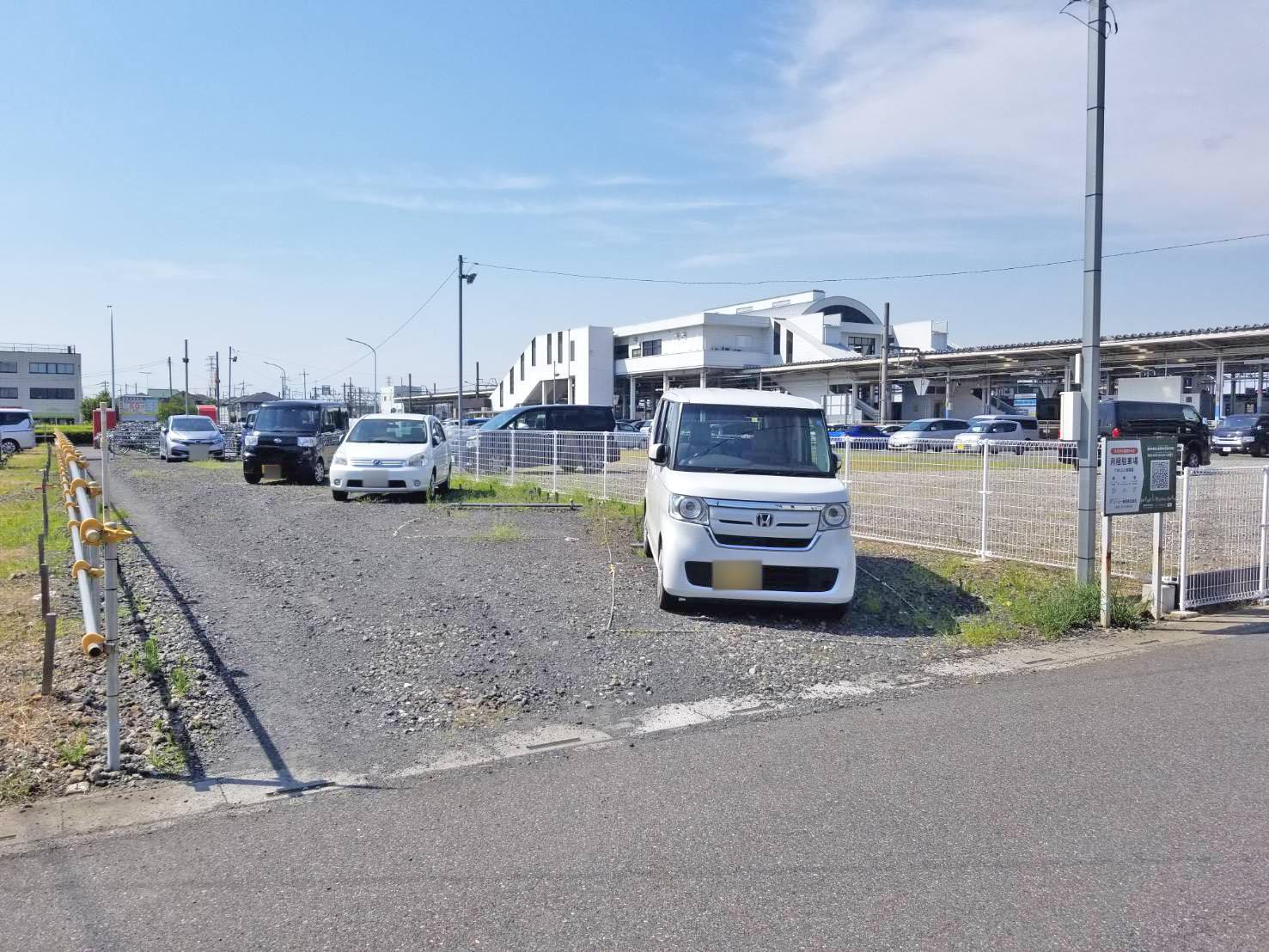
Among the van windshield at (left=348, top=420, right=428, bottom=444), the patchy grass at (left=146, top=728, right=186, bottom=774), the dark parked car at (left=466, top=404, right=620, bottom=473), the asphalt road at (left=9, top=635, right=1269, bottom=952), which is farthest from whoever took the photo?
the dark parked car at (left=466, top=404, right=620, bottom=473)

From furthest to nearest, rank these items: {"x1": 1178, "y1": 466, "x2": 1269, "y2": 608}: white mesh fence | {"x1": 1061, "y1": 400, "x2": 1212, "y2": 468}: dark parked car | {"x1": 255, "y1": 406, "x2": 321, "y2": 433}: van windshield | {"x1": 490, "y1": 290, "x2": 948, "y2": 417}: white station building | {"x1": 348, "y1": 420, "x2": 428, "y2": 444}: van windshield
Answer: {"x1": 490, "y1": 290, "x2": 948, "y2": 417}: white station building, {"x1": 1061, "y1": 400, "x2": 1212, "y2": 468}: dark parked car, {"x1": 255, "y1": 406, "x2": 321, "y2": 433}: van windshield, {"x1": 348, "y1": 420, "x2": 428, "y2": 444}: van windshield, {"x1": 1178, "y1": 466, "x2": 1269, "y2": 608}: white mesh fence

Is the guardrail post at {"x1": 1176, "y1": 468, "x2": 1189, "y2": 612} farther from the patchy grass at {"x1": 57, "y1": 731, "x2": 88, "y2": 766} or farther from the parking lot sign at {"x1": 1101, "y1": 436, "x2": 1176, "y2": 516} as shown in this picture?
Result: the patchy grass at {"x1": 57, "y1": 731, "x2": 88, "y2": 766}

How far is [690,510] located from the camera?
7773mm

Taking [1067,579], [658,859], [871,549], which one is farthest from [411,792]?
[871,549]

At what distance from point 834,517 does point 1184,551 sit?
124 inches

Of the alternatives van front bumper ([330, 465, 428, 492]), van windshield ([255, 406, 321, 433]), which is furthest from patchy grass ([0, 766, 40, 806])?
van windshield ([255, 406, 321, 433])

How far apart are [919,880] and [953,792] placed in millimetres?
940

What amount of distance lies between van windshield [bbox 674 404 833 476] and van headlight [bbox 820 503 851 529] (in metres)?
0.72

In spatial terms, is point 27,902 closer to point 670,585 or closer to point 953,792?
point 953,792

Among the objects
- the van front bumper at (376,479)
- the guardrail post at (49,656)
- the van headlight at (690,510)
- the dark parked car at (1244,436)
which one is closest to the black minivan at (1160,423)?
the dark parked car at (1244,436)

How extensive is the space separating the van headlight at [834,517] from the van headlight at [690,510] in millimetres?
951

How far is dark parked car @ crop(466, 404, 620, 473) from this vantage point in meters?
16.8

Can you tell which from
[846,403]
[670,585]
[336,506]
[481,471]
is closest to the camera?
[670,585]

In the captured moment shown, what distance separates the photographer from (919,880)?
136 inches
